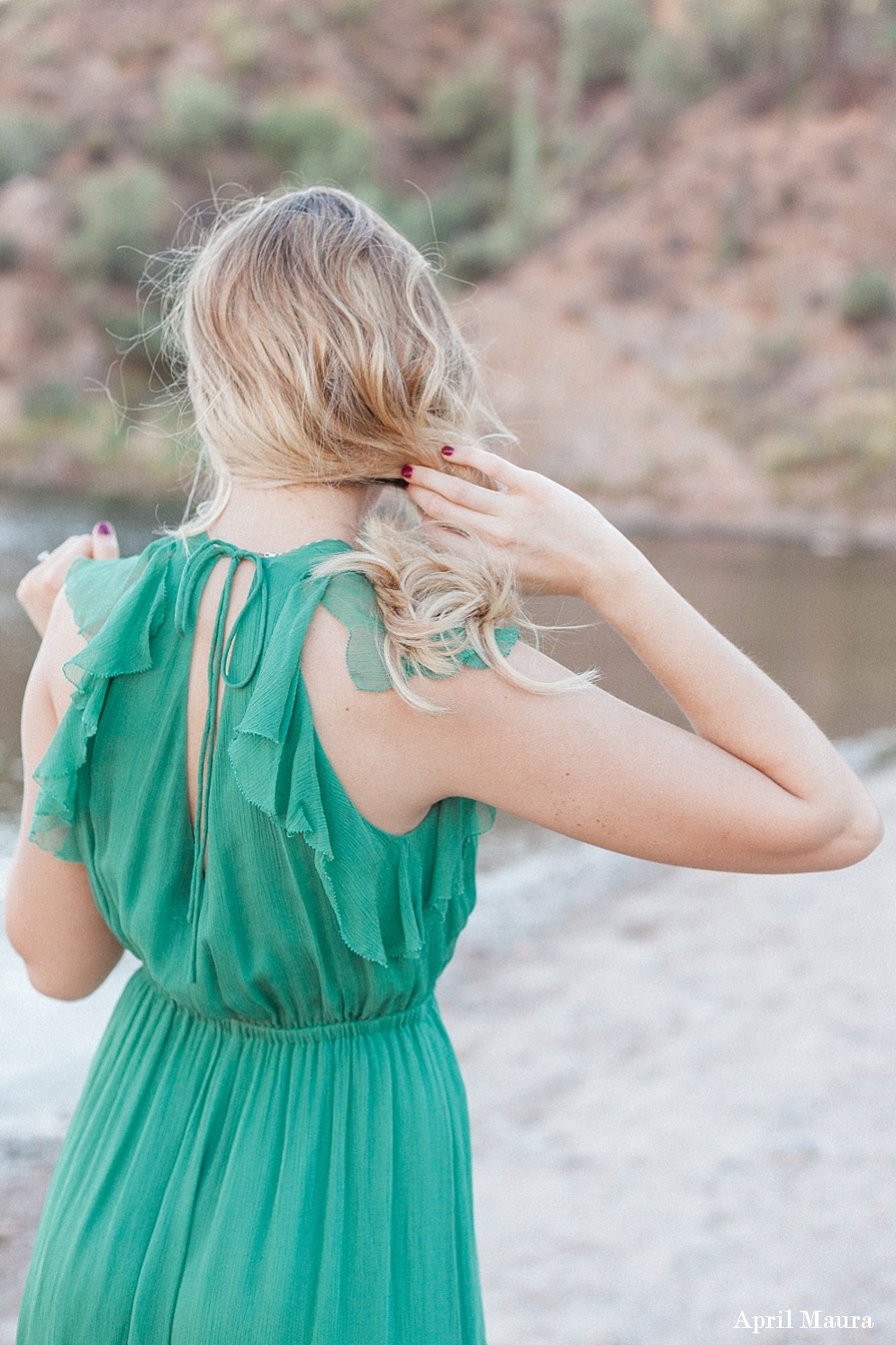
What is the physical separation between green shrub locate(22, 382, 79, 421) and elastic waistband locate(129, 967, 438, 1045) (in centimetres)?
2032

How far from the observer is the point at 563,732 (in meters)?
0.94

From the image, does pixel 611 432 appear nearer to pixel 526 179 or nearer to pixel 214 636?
pixel 526 179

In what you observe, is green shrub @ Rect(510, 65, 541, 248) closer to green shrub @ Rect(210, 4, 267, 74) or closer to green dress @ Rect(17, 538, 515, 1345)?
green shrub @ Rect(210, 4, 267, 74)

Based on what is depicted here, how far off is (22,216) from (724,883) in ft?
79.1

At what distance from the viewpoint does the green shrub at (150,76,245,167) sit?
2922cm

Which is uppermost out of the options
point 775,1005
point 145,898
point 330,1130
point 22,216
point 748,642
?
point 22,216

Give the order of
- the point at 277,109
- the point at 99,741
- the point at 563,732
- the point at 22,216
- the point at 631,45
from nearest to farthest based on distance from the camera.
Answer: the point at 563,732
the point at 99,741
the point at 22,216
the point at 277,109
the point at 631,45

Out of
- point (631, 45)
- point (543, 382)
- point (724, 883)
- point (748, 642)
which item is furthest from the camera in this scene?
point (631, 45)

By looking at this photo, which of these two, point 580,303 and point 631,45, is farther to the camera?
point 631,45

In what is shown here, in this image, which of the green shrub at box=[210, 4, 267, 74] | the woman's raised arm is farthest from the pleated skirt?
the green shrub at box=[210, 4, 267, 74]

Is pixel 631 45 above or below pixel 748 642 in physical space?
above

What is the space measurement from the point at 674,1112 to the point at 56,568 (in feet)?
8.59

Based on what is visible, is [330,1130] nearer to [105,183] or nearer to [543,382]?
[543,382]

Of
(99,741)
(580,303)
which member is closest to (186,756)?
(99,741)
